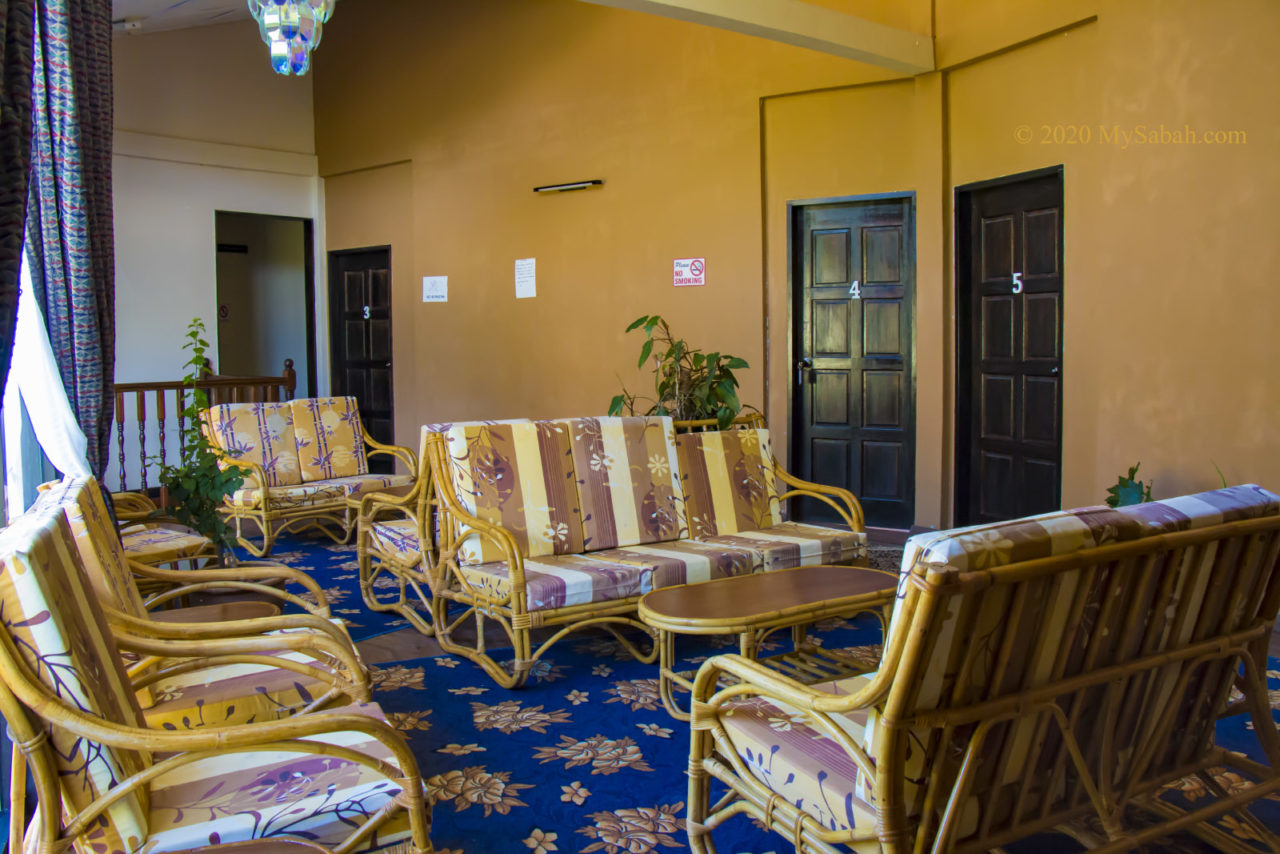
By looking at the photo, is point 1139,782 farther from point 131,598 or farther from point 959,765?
point 131,598

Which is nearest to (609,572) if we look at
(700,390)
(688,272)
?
(700,390)

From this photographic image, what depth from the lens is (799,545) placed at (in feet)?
12.4

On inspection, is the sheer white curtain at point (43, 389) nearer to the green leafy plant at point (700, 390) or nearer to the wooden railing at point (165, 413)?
the green leafy plant at point (700, 390)

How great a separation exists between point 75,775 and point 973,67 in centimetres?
574

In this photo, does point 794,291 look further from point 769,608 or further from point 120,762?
point 120,762

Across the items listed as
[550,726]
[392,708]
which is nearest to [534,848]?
[550,726]

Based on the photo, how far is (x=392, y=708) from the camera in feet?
10.6

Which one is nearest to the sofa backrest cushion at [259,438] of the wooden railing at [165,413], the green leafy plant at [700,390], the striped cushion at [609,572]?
the wooden railing at [165,413]

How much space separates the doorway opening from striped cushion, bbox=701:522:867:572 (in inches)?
304

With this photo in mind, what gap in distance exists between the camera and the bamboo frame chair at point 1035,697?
1.54 meters

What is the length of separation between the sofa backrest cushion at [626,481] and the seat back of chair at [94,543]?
1.85m

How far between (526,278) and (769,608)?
5.46 m

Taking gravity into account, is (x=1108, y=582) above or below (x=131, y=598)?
above

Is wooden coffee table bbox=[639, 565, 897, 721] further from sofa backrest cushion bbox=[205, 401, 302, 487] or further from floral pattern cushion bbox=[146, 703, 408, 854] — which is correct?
sofa backrest cushion bbox=[205, 401, 302, 487]
